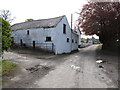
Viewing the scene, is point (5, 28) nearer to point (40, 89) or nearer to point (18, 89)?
point (18, 89)

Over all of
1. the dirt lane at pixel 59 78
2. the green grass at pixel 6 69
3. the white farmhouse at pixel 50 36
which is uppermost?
the white farmhouse at pixel 50 36

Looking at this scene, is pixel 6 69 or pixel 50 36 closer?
pixel 6 69

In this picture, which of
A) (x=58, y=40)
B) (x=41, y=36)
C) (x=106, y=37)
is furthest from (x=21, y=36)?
(x=106, y=37)

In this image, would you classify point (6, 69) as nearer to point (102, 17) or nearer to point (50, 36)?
point (50, 36)

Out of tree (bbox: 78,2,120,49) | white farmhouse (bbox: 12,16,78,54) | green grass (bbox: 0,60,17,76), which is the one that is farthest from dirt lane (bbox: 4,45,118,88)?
tree (bbox: 78,2,120,49)

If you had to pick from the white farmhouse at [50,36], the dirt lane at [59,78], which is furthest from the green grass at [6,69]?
the white farmhouse at [50,36]

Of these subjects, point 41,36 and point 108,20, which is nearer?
point 108,20

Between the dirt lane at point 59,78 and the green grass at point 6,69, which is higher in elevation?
the green grass at point 6,69

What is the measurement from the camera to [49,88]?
415 centimetres

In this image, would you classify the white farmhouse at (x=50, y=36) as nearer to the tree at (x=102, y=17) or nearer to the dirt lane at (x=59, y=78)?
the tree at (x=102, y=17)

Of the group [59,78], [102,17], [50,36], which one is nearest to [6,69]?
[59,78]

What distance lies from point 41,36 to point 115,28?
13296mm

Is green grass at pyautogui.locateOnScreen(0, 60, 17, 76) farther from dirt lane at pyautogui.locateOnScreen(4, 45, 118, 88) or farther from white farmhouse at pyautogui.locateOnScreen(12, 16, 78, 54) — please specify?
white farmhouse at pyautogui.locateOnScreen(12, 16, 78, 54)

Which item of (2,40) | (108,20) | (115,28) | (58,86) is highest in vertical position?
(108,20)
